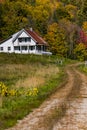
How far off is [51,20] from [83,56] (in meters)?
24.0

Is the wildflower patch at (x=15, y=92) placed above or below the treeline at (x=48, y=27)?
above

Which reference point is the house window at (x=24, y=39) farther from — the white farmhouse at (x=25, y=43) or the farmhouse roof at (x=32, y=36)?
the farmhouse roof at (x=32, y=36)

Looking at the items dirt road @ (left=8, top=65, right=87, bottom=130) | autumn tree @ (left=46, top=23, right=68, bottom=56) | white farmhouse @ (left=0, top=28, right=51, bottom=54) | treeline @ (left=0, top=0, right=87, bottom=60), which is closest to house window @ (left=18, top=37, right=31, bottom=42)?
white farmhouse @ (left=0, top=28, right=51, bottom=54)

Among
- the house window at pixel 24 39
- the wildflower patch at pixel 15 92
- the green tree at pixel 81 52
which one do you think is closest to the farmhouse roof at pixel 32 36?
the house window at pixel 24 39

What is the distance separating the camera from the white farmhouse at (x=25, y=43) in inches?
3635

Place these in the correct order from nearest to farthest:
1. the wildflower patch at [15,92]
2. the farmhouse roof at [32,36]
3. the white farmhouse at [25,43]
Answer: the wildflower patch at [15,92] → the farmhouse roof at [32,36] → the white farmhouse at [25,43]

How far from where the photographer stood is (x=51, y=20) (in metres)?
114

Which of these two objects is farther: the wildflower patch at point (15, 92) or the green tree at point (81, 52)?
the green tree at point (81, 52)

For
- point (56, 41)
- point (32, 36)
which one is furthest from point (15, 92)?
point (56, 41)

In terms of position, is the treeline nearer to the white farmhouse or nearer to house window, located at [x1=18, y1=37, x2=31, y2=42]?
the white farmhouse

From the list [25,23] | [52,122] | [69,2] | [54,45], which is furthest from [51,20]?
[52,122]

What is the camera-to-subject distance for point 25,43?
3698 inches

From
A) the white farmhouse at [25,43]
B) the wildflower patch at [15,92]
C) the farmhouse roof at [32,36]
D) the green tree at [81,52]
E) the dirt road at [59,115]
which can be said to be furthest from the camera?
the green tree at [81,52]

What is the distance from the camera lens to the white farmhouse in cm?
9234
